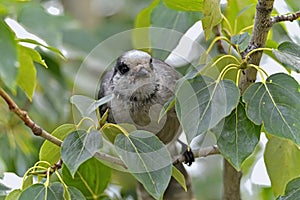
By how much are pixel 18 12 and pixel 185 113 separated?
85 centimetres

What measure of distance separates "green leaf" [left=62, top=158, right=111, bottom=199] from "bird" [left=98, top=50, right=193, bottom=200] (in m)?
0.15

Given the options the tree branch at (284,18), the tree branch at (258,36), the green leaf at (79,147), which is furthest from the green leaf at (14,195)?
the tree branch at (284,18)

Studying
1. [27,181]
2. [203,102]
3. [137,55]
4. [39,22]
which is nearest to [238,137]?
[203,102]

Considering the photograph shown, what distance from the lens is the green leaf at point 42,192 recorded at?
1.41 metres

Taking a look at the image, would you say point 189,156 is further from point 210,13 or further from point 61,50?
point 61,50

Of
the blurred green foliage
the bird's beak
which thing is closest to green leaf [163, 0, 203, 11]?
the blurred green foliage

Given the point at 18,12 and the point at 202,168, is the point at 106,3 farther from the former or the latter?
the point at 18,12

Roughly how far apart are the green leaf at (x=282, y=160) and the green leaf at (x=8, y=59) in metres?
0.60

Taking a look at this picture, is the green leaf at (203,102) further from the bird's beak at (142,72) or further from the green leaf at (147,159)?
the bird's beak at (142,72)

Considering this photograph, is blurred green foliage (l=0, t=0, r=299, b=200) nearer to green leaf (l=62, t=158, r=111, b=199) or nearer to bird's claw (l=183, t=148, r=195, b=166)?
green leaf (l=62, t=158, r=111, b=199)

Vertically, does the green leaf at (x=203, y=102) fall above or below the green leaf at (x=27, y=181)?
above

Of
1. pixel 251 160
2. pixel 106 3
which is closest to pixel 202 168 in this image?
pixel 251 160

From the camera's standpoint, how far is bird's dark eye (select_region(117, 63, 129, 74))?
76.6 inches

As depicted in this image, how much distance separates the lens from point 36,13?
6.88 feet
